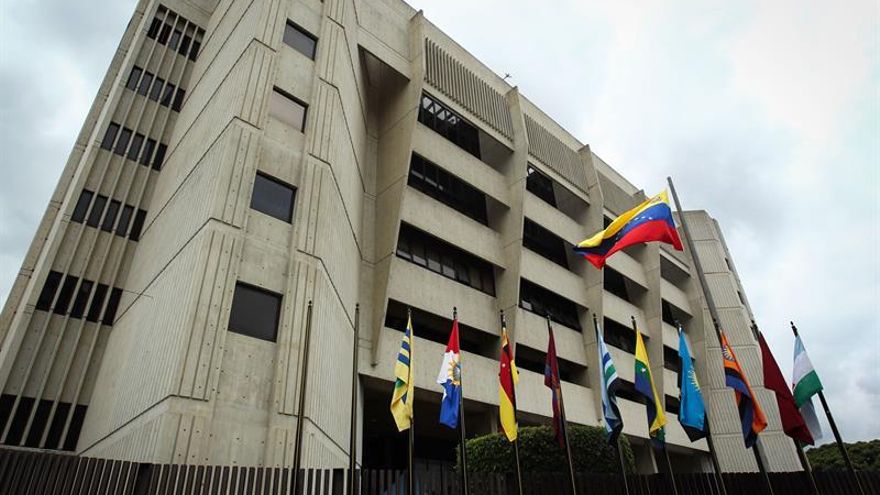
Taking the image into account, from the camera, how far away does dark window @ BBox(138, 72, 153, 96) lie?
2452cm

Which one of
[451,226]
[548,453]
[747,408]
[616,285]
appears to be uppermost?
[616,285]

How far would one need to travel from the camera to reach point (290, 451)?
40.7 feet

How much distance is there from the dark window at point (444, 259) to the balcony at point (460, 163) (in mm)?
3710

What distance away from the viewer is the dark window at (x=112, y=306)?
19.6m

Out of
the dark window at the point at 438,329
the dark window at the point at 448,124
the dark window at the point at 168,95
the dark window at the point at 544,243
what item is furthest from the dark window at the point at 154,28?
the dark window at the point at 544,243

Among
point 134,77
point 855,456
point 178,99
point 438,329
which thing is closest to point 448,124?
point 438,329

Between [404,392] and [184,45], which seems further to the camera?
[184,45]

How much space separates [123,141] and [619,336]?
99.4 feet

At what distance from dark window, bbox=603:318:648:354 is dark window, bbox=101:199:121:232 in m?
27.1

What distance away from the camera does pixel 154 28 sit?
26203mm

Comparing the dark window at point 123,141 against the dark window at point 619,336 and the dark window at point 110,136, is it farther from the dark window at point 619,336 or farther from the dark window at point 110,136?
the dark window at point 619,336

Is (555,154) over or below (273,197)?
over

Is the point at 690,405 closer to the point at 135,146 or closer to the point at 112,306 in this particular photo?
the point at 112,306

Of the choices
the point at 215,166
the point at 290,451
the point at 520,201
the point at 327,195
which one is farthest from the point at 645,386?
the point at 520,201
